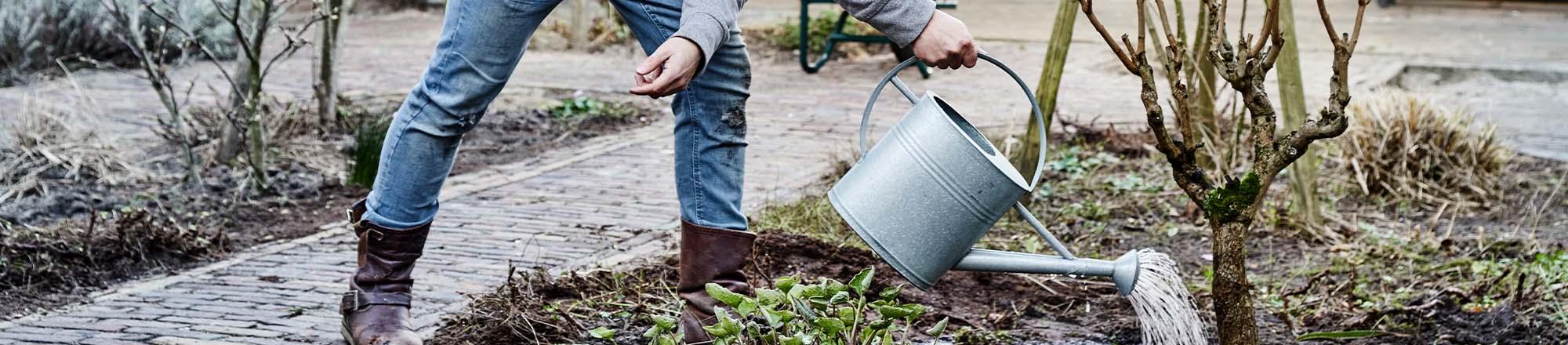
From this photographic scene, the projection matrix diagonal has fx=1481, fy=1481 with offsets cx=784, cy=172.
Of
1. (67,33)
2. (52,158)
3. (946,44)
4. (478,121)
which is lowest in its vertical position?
(67,33)

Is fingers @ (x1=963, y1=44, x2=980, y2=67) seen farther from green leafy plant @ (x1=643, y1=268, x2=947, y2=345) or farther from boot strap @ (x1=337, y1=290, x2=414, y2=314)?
boot strap @ (x1=337, y1=290, x2=414, y2=314)

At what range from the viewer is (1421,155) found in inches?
194

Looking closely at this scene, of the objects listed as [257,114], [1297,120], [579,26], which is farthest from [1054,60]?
[579,26]

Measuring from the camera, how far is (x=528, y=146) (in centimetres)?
588

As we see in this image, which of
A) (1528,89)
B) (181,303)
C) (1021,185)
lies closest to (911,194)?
(1021,185)

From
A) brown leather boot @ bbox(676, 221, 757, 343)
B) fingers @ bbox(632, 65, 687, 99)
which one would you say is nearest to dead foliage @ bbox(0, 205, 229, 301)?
brown leather boot @ bbox(676, 221, 757, 343)

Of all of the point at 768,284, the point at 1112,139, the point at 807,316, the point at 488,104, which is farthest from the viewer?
the point at 1112,139

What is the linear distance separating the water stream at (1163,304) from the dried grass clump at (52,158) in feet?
11.8

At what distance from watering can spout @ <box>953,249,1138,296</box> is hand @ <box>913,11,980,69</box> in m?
0.31

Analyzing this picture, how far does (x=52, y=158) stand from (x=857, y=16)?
11.8ft

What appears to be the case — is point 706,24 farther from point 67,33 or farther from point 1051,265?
point 67,33

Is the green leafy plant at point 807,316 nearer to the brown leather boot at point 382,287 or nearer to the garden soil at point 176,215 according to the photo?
the brown leather boot at point 382,287

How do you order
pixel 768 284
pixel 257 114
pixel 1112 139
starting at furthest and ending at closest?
pixel 1112 139 < pixel 257 114 < pixel 768 284

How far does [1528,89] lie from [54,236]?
7506 mm
